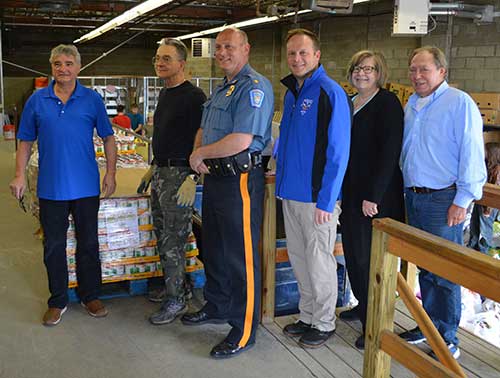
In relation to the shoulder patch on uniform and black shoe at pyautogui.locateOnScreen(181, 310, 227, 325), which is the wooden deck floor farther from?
the shoulder patch on uniform

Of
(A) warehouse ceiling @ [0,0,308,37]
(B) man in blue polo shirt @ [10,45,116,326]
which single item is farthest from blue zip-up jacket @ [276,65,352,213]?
(A) warehouse ceiling @ [0,0,308,37]

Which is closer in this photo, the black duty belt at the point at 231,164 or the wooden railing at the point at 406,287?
the wooden railing at the point at 406,287

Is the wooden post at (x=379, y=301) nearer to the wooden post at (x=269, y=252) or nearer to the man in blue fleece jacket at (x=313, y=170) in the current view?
the man in blue fleece jacket at (x=313, y=170)

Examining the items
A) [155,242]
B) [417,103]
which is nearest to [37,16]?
[155,242]

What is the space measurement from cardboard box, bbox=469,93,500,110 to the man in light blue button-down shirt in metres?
5.49

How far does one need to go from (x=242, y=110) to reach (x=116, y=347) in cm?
141

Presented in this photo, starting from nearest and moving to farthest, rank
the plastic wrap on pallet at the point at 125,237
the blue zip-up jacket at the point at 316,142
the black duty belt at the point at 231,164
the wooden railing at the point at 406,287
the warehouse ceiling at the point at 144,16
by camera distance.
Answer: the wooden railing at the point at 406,287 → the blue zip-up jacket at the point at 316,142 → the black duty belt at the point at 231,164 → the plastic wrap on pallet at the point at 125,237 → the warehouse ceiling at the point at 144,16

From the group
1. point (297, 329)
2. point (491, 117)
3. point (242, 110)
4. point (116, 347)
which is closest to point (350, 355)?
point (297, 329)

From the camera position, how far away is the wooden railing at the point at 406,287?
177 centimetres

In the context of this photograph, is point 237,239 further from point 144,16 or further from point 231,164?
point 144,16

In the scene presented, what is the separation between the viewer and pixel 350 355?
114 inches

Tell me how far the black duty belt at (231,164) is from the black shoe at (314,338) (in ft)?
3.07

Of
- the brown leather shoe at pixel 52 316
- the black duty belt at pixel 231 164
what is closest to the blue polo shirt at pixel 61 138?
the brown leather shoe at pixel 52 316

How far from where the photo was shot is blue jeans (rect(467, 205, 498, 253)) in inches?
206
